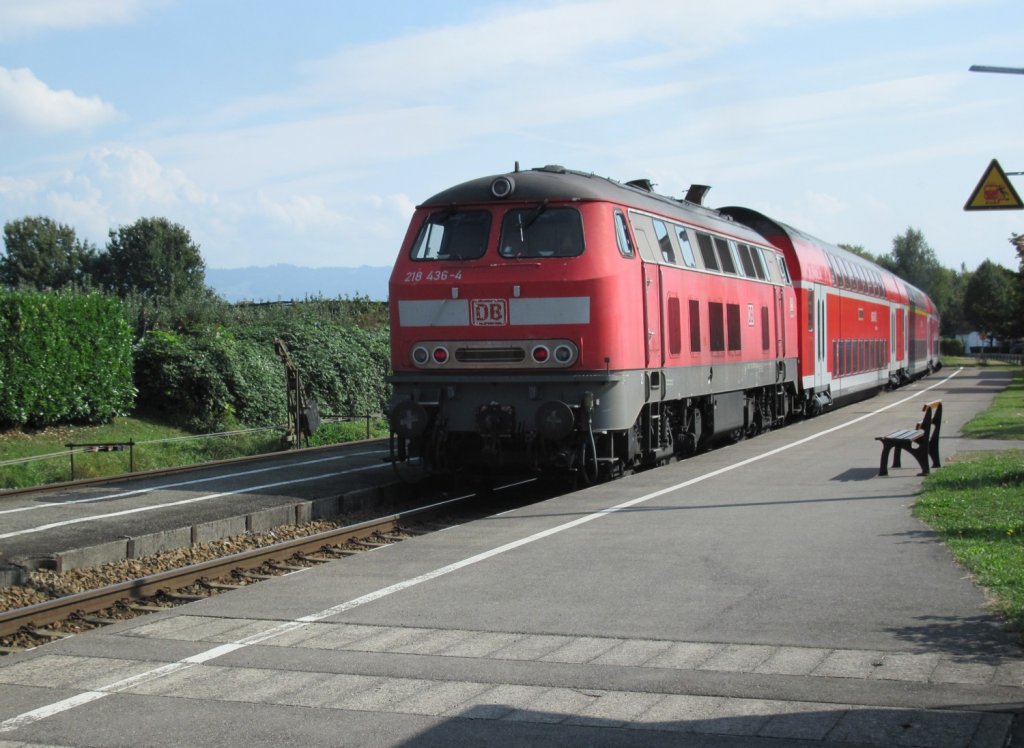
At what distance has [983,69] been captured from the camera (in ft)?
41.7

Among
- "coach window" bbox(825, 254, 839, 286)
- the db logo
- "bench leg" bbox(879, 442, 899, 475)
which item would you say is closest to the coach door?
"coach window" bbox(825, 254, 839, 286)

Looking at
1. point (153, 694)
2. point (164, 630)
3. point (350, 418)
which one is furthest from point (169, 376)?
point (153, 694)

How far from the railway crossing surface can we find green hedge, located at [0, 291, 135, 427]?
1480 centimetres

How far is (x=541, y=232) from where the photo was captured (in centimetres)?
1380

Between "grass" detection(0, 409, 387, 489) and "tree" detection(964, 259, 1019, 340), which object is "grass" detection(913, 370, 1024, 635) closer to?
"grass" detection(0, 409, 387, 489)

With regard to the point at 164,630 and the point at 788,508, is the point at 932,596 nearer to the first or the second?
the point at 788,508

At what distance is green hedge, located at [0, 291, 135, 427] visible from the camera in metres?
22.7

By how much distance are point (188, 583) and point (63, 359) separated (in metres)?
15.7

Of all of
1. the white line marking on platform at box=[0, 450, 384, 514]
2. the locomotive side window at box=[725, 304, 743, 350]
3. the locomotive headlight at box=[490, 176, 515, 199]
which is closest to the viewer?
the white line marking on platform at box=[0, 450, 384, 514]

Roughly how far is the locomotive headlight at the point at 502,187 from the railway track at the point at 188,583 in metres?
3.87

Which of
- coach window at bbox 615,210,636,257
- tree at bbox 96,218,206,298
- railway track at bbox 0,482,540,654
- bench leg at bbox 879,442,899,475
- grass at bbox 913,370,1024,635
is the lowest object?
railway track at bbox 0,482,540,654

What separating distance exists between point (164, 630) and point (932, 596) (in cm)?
516

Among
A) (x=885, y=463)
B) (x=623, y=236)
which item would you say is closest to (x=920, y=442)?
(x=885, y=463)

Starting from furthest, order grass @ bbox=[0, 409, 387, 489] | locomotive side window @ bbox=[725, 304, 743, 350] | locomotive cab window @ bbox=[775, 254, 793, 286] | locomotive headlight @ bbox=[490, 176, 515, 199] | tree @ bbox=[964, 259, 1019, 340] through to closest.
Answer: tree @ bbox=[964, 259, 1019, 340], locomotive cab window @ bbox=[775, 254, 793, 286], grass @ bbox=[0, 409, 387, 489], locomotive side window @ bbox=[725, 304, 743, 350], locomotive headlight @ bbox=[490, 176, 515, 199]
